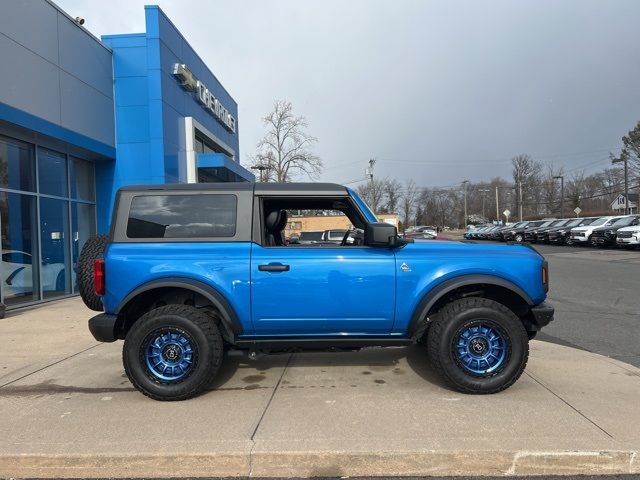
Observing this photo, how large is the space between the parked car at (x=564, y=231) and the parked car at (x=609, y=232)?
2.60 meters

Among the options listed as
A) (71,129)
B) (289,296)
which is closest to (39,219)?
(71,129)

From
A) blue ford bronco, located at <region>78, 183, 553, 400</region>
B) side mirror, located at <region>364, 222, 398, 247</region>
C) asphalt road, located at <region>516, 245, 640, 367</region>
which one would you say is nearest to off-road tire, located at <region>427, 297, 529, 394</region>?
blue ford bronco, located at <region>78, 183, 553, 400</region>

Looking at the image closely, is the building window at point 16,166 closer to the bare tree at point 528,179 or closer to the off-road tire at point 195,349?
the off-road tire at point 195,349

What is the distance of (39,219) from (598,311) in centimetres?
1197

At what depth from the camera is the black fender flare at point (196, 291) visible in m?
4.25

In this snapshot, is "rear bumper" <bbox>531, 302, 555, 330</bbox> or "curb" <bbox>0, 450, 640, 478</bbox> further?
"rear bumper" <bbox>531, 302, 555, 330</bbox>

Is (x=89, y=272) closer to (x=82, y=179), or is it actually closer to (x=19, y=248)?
(x=19, y=248)

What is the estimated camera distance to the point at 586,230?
28953mm

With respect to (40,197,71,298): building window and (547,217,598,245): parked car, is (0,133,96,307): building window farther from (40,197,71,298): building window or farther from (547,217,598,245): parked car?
(547,217,598,245): parked car

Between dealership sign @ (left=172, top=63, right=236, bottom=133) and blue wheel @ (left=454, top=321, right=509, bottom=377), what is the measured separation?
1354 cm

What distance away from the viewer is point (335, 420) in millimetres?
3887

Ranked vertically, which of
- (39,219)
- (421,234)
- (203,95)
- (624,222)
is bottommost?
(421,234)

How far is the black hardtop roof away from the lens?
15.0 ft

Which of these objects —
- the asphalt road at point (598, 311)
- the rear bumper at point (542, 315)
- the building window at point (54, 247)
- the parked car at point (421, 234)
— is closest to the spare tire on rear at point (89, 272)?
the parked car at point (421, 234)
